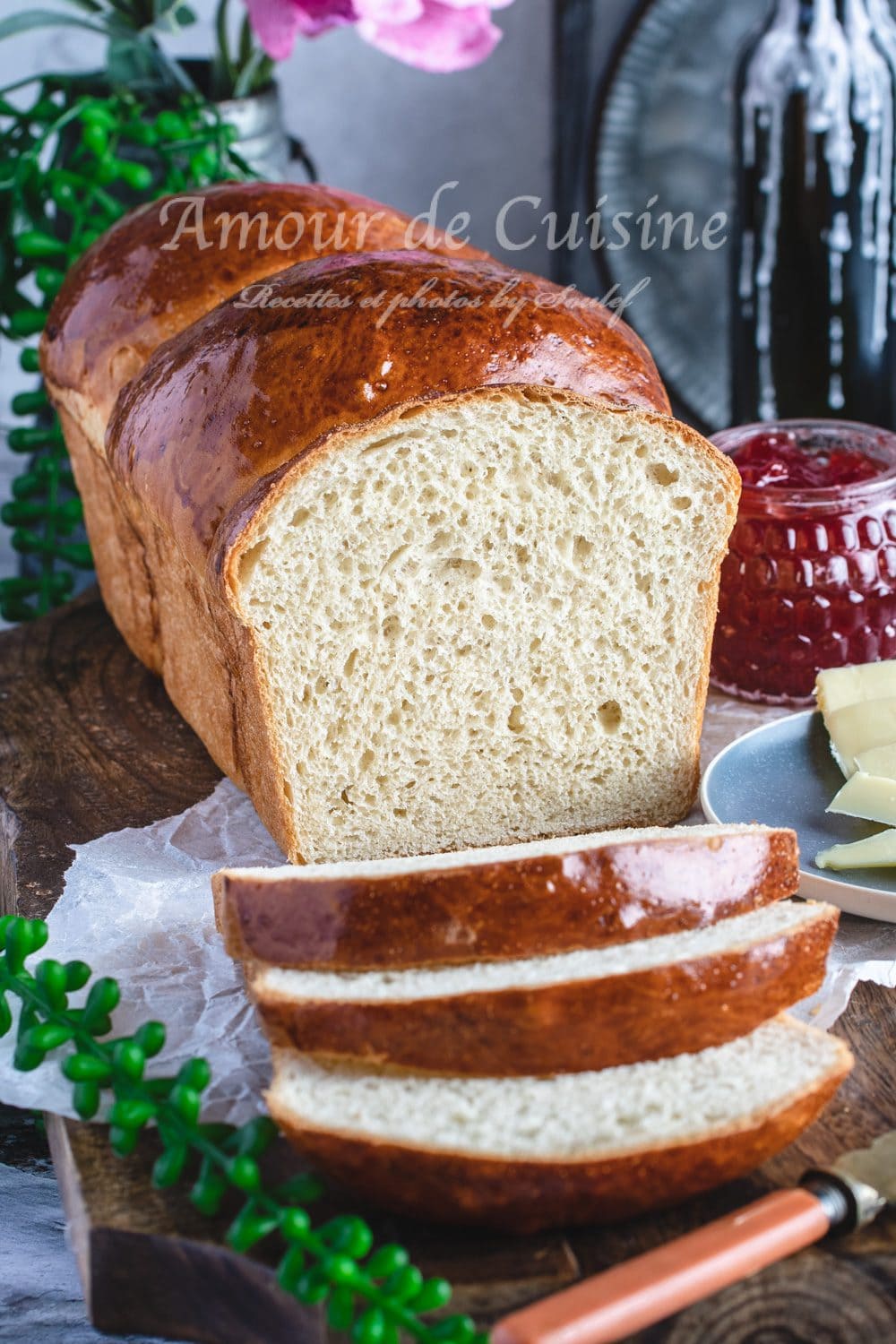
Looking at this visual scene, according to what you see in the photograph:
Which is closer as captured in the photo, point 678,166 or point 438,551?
point 438,551

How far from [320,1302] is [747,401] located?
136 inches

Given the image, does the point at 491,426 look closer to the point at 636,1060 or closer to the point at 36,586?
the point at 636,1060

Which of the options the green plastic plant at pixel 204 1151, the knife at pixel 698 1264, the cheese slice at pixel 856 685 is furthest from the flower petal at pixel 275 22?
the knife at pixel 698 1264

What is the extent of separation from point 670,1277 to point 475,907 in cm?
58

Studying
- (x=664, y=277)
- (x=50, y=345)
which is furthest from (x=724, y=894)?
(x=664, y=277)

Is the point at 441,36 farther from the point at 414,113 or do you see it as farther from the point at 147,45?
the point at 414,113

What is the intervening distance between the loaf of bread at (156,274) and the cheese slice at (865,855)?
163cm

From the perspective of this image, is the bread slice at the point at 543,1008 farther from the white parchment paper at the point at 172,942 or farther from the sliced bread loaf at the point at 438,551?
the sliced bread loaf at the point at 438,551

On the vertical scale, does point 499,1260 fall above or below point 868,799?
below

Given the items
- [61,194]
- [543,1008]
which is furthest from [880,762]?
[61,194]

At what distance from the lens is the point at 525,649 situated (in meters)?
2.83

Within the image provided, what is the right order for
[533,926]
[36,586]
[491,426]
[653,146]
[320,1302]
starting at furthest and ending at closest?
[653,146] < [36,586] < [491,426] < [533,926] < [320,1302]

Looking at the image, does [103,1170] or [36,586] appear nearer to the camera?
[103,1170]

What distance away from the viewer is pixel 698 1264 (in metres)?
1.75
